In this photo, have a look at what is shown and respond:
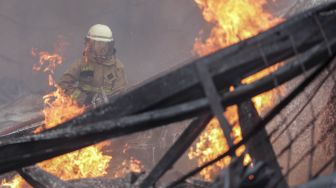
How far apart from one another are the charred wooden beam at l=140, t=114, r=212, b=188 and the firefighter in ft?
21.9

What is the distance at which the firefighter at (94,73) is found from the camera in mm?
10031

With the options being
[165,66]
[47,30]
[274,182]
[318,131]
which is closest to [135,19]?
[165,66]

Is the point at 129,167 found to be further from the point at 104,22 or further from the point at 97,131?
the point at 104,22

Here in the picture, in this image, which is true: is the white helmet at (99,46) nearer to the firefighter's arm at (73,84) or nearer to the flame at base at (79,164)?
the firefighter's arm at (73,84)

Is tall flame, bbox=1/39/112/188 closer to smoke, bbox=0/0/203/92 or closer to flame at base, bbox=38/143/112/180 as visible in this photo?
flame at base, bbox=38/143/112/180

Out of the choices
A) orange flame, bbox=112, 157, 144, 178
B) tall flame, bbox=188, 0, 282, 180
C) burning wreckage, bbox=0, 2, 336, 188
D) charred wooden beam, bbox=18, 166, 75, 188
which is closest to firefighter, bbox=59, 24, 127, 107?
orange flame, bbox=112, 157, 144, 178

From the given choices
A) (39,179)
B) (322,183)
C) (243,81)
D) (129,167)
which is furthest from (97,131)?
(129,167)

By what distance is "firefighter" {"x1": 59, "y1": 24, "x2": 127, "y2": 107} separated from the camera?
10031 mm

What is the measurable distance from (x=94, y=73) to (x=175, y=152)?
24.7 feet

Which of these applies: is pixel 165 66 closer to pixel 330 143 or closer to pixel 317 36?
pixel 330 143

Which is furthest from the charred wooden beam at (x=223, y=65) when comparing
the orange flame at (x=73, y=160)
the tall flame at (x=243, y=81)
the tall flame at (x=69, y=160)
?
the orange flame at (x=73, y=160)

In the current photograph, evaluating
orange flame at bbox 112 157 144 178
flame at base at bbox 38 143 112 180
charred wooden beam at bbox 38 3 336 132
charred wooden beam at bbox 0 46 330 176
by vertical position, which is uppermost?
flame at base at bbox 38 143 112 180

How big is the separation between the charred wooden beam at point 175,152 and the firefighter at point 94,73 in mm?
6688

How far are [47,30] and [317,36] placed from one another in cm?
1810
